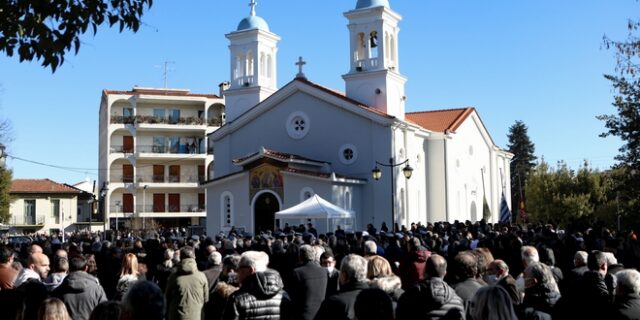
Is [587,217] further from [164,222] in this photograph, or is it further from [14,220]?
[14,220]

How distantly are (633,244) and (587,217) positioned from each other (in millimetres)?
42128

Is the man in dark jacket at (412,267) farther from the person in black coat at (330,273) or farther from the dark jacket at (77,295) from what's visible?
the dark jacket at (77,295)

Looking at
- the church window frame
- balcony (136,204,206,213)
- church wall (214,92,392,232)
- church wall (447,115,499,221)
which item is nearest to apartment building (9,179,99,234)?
balcony (136,204,206,213)

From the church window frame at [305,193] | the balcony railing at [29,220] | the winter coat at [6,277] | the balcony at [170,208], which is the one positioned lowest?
the winter coat at [6,277]

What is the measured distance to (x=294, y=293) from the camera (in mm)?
7777

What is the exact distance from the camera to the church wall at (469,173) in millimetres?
43781

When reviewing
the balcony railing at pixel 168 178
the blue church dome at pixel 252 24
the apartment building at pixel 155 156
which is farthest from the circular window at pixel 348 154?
the balcony railing at pixel 168 178

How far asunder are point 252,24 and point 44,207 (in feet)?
82.5

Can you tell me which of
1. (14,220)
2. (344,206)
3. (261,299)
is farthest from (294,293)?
(14,220)

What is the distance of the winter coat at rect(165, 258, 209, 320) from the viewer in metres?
7.96

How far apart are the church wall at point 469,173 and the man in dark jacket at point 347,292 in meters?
37.1

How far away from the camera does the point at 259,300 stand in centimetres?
623

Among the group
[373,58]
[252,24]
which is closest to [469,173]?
[373,58]

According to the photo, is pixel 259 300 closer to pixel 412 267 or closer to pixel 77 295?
pixel 77 295
